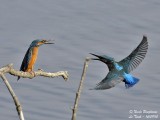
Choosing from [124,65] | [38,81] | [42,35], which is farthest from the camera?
[42,35]

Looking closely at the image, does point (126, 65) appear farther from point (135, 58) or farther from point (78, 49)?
point (78, 49)

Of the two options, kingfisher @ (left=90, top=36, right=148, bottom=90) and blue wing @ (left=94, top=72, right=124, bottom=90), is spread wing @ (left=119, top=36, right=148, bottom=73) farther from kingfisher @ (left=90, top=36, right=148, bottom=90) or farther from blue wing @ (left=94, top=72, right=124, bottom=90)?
blue wing @ (left=94, top=72, right=124, bottom=90)

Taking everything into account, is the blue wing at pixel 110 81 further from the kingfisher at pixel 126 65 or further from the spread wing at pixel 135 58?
the spread wing at pixel 135 58

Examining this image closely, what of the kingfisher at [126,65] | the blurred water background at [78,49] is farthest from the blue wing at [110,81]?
the blurred water background at [78,49]

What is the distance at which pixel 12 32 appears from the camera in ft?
37.0

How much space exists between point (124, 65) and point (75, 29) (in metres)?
5.57

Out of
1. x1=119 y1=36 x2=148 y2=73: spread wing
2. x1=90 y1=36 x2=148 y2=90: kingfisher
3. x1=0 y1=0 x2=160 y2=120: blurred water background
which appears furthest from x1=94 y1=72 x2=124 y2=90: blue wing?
x1=0 y1=0 x2=160 y2=120: blurred water background

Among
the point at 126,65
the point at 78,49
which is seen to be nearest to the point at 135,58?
the point at 126,65

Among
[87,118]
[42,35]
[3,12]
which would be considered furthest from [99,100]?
[3,12]

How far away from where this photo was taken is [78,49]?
420 inches

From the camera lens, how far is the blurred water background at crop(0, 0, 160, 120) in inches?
360

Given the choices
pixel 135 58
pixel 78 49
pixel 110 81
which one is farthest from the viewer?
pixel 78 49

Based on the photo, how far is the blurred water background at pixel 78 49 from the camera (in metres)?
9.15

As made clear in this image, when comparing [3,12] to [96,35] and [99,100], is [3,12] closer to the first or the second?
[96,35]
